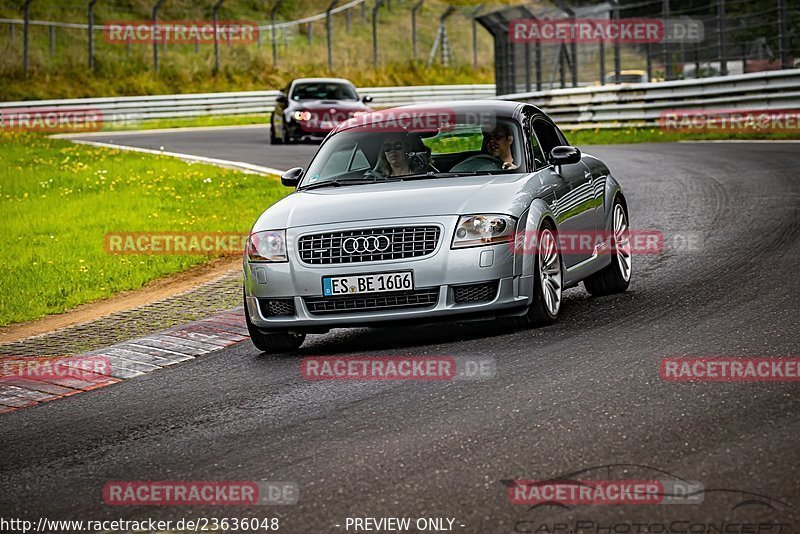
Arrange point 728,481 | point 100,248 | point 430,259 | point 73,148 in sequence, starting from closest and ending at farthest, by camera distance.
Result: 1. point 728,481
2. point 430,259
3. point 100,248
4. point 73,148

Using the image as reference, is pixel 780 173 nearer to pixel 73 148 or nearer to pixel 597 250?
pixel 597 250

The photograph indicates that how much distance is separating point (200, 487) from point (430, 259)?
10.4ft

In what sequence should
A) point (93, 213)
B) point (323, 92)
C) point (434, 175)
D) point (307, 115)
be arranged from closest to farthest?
1. point (434, 175)
2. point (93, 213)
3. point (307, 115)
4. point (323, 92)

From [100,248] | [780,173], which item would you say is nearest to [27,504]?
[100,248]

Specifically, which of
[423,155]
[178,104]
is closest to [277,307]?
[423,155]

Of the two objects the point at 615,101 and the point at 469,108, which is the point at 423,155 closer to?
the point at 469,108

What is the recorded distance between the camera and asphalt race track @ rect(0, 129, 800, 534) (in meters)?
4.99

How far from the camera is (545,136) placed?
1039 cm

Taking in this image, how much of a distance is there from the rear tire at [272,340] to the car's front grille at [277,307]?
0.18 meters

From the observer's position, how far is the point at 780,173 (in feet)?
55.4

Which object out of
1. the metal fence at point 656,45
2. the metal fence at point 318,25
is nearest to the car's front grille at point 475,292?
the metal fence at point 656,45

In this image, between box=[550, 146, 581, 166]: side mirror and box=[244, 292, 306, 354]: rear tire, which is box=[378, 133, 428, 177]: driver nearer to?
box=[550, 146, 581, 166]: side mirror

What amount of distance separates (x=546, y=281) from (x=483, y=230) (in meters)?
0.69

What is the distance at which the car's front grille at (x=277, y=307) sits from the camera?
858 centimetres
